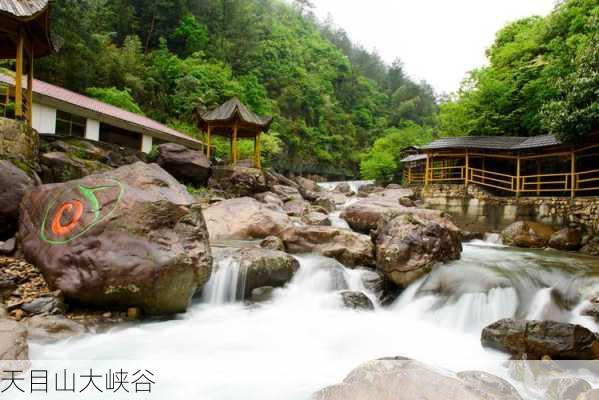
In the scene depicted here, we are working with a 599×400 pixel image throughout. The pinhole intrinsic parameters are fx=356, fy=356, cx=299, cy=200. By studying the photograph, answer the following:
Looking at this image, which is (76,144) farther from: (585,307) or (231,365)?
(585,307)

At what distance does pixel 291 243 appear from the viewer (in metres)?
9.60

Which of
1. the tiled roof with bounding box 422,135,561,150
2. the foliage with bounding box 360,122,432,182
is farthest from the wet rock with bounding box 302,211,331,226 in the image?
the foliage with bounding box 360,122,432,182

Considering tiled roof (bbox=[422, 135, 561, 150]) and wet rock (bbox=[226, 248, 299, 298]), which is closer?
wet rock (bbox=[226, 248, 299, 298])

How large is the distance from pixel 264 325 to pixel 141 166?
387cm

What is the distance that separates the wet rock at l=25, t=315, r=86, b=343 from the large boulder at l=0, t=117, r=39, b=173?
5.37 metres

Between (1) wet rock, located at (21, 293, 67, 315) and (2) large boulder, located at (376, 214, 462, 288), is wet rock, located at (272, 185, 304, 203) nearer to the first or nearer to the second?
(2) large boulder, located at (376, 214, 462, 288)

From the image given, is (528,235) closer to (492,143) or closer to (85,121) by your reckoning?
(492,143)

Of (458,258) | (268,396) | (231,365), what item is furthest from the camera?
(458,258)

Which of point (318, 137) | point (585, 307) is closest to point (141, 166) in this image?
point (585, 307)

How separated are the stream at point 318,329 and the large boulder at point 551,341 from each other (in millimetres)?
320

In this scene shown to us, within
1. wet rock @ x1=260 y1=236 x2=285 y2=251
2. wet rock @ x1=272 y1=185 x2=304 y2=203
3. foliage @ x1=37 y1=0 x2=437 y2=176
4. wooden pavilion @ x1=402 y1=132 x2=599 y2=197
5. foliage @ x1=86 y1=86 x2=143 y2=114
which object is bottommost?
wet rock @ x1=260 y1=236 x2=285 y2=251

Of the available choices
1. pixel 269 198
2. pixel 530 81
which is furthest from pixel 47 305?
pixel 530 81

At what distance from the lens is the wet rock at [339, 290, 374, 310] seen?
7141 millimetres

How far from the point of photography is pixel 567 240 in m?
12.5
